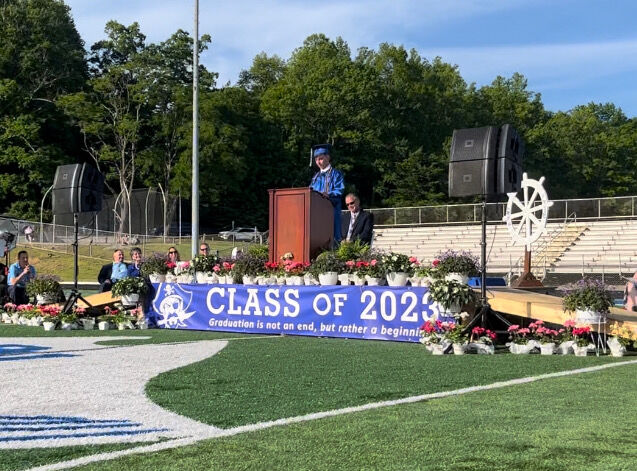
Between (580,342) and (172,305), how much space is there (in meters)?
7.27

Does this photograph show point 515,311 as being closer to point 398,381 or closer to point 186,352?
point 398,381

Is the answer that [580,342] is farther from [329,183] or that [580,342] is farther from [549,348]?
[329,183]

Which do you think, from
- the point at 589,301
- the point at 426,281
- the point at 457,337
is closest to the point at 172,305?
the point at 426,281

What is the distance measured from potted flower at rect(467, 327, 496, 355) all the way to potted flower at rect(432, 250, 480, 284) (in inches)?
42.1

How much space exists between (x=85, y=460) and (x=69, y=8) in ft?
228

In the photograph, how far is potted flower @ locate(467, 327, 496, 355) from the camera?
31.4 feet

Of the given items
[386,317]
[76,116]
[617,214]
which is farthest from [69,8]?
[386,317]

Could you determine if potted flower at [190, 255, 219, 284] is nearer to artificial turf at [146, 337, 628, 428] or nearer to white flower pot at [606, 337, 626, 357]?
artificial turf at [146, 337, 628, 428]

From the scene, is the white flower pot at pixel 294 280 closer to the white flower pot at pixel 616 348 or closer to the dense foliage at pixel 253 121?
the white flower pot at pixel 616 348

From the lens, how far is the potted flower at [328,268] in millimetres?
11906

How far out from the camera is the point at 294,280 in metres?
12.4

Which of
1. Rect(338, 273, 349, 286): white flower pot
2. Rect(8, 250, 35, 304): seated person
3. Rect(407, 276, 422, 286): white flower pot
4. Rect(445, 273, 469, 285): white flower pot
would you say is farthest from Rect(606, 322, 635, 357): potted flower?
Rect(8, 250, 35, 304): seated person

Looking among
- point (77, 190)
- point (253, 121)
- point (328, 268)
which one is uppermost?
point (253, 121)

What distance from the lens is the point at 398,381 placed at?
23.5ft
